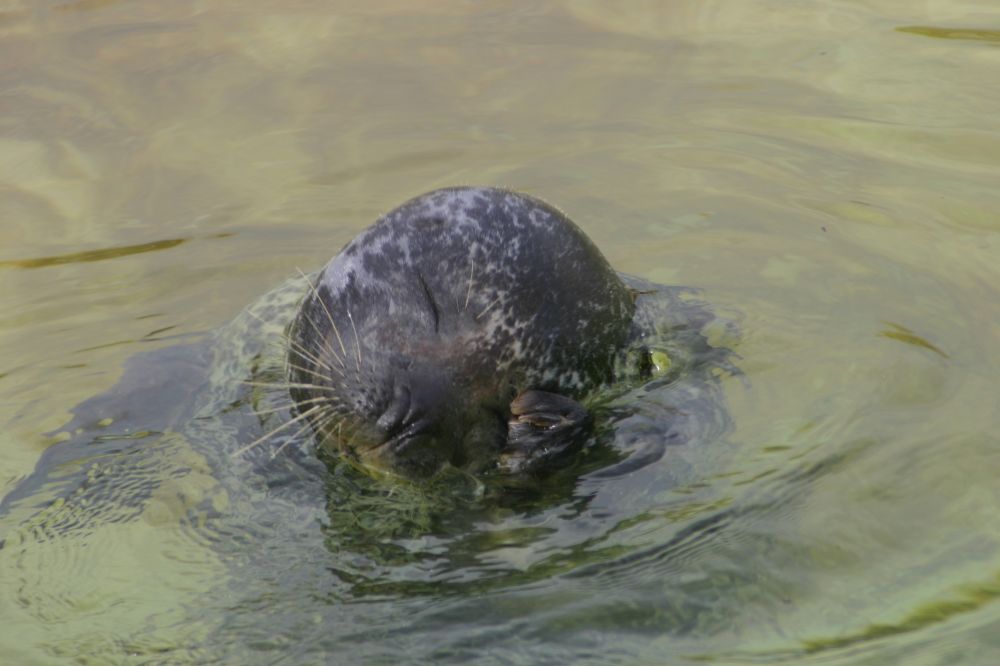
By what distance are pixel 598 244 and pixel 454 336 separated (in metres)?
2.46

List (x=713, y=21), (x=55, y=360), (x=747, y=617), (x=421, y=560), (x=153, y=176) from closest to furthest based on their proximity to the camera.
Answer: (x=747, y=617) → (x=421, y=560) → (x=55, y=360) → (x=153, y=176) → (x=713, y=21)

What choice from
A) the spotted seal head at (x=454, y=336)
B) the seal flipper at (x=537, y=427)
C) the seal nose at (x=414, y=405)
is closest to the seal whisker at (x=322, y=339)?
the spotted seal head at (x=454, y=336)

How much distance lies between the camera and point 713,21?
9.73 m

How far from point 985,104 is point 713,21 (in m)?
2.24

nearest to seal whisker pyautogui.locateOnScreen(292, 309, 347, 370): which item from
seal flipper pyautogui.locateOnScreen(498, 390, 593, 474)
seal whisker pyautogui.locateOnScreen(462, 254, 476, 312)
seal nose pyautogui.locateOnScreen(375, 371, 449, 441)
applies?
seal nose pyautogui.locateOnScreen(375, 371, 449, 441)

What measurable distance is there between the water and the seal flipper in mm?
166

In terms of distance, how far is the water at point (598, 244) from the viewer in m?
4.36

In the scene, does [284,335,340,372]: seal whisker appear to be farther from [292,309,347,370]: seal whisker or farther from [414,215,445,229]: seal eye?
[414,215,445,229]: seal eye

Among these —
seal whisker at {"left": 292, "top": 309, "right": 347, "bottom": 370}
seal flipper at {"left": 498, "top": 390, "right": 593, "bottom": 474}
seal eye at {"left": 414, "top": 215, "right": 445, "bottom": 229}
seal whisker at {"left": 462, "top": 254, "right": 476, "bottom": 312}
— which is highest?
seal eye at {"left": 414, "top": 215, "right": 445, "bottom": 229}

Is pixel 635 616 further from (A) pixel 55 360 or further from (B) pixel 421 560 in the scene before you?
(A) pixel 55 360

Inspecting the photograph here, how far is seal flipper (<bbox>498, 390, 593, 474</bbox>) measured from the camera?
16.2 ft

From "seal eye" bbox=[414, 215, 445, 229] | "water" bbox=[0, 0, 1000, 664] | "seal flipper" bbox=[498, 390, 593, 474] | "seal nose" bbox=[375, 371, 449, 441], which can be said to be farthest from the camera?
"seal eye" bbox=[414, 215, 445, 229]

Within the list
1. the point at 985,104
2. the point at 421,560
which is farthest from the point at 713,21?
the point at 421,560

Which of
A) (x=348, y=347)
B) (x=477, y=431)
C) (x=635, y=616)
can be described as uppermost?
(x=348, y=347)
